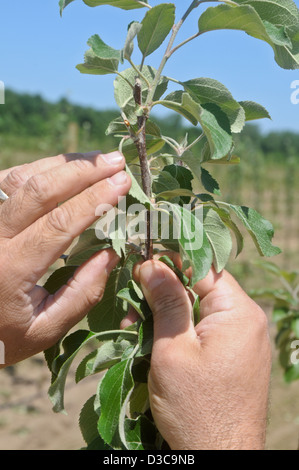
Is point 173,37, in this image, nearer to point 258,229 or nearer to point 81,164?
point 81,164

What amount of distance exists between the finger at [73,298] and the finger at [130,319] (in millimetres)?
106

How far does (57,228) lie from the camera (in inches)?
42.8

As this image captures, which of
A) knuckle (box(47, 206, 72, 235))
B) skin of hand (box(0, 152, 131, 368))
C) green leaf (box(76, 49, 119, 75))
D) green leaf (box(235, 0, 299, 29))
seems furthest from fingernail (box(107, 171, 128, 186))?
green leaf (box(235, 0, 299, 29))

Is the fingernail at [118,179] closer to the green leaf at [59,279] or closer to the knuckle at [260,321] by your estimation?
the green leaf at [59,279]

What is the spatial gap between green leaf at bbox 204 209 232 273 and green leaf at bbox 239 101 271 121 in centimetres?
25

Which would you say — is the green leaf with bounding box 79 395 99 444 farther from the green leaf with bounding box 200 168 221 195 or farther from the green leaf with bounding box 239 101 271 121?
the green leaf with bounding box 239 101 271 121

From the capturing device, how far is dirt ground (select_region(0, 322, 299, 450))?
12.8ft

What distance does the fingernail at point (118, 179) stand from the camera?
1.10m

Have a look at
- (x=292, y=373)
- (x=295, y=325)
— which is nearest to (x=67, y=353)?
(x=295, y=325)

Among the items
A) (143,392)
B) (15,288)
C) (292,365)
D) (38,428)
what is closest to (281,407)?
(292,365)

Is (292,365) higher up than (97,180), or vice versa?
(97,180)

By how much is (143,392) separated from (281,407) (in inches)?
151

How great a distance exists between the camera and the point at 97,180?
3.73 ft

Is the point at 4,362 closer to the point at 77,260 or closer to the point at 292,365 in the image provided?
the point at 77,260
